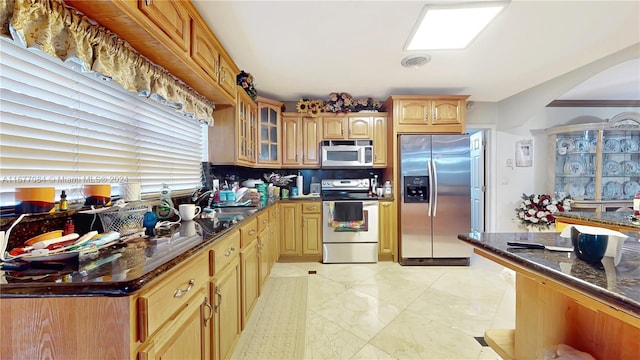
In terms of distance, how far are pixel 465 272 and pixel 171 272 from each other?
10.3 feet

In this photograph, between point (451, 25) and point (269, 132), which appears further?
point (269, 132)

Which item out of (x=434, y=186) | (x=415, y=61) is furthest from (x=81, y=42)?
(x=434, y=186)

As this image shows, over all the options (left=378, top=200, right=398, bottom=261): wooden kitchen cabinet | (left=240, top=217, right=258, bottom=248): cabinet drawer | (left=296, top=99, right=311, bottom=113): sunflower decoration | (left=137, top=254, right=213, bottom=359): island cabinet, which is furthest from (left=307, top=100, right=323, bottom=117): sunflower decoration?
(left=137, top=254, right=213, bottom=359): island cabinet

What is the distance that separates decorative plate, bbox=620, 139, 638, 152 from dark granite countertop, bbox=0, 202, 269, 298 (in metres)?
5.33

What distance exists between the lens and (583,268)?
709mm

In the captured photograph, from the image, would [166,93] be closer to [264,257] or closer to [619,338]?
[264,257]

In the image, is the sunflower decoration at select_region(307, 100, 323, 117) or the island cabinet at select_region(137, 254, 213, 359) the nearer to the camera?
the island cabinet at select_region(137, 254, 213, 359)

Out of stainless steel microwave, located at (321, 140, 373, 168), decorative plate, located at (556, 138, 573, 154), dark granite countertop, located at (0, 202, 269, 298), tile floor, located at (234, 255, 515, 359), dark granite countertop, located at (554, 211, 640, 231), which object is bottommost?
tile floor, located at (234, 255, 515, 359)

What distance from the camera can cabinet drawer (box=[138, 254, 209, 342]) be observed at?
0.69 metres

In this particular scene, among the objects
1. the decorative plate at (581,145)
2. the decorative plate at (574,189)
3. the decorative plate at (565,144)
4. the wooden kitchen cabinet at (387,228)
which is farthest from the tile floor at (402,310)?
the decorative plate at (581,145)

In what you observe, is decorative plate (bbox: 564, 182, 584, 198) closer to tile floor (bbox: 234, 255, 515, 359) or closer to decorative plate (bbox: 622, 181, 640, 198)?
decorative plate (bbox: 622, 181, 640, 198)

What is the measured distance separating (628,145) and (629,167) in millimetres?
310

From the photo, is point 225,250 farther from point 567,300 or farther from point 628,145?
point 628,145

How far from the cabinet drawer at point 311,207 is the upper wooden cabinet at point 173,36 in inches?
64.9
